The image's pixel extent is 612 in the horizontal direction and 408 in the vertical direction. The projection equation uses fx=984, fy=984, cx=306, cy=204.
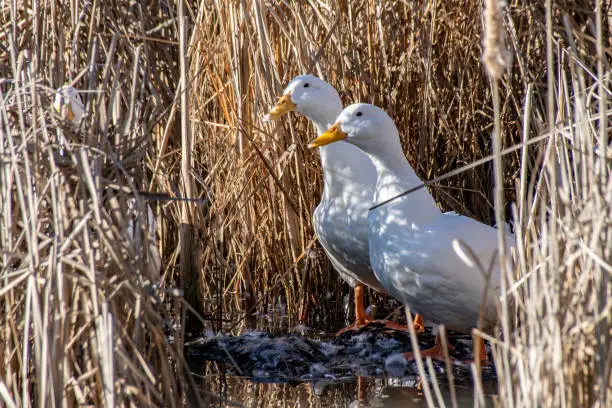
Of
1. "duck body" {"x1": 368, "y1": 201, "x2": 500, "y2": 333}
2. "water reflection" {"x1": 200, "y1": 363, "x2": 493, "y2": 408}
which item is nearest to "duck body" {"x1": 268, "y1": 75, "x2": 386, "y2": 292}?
"duck body" {"x1": 368, "y1": 201, "x2": 500, "y2": 333}

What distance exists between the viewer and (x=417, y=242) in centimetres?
404

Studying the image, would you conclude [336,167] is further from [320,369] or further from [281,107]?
[320,369]

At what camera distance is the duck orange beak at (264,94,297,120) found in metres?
4.83

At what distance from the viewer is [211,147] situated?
522 centimetres

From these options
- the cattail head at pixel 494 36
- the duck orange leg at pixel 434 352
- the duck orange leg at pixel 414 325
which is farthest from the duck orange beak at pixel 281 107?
the cattail head at pixel 494 36

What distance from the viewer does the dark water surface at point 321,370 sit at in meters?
3.91

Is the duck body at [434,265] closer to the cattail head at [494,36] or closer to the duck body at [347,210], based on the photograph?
the duck body at [347,210]

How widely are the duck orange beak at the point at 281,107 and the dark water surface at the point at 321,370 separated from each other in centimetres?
107

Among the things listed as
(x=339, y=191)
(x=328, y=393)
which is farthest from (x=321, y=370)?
(x=339, y=191)

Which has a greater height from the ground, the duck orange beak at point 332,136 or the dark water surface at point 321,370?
the duck orange beak at point 332,136

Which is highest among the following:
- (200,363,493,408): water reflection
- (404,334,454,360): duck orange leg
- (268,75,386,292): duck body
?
(268,75,386,292): duck body

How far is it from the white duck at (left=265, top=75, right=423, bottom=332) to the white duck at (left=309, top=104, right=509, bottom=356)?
1.32 feet

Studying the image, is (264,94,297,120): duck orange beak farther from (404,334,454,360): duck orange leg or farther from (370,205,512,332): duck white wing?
(404,334,454,360): duck orange leg

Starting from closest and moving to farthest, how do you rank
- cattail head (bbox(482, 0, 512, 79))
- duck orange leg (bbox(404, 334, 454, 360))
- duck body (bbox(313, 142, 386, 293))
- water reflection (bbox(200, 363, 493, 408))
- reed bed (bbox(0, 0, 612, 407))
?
cattail head (bbox(482, 0, 512, 79)), water reflection (bbox(200, 363, 493, 408)), duck orange leg (bbox(404, 334, 454, 360)), reed bed (bbox(0, 0, 612, 407)), duck body (bbox(313, 142, 386, 293))
